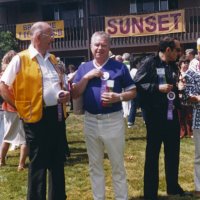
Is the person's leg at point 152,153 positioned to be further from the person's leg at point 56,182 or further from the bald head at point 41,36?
the bald head at point 41,36

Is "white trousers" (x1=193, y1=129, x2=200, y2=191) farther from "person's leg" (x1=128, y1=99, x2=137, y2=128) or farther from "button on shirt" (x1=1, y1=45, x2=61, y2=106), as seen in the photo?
"person's leg" (x1=128, y1=99, x2=137, y2=128)

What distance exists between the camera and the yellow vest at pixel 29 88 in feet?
13.7

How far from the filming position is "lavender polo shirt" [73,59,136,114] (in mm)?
4363

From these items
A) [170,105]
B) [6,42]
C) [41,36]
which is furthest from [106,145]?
[6,42]

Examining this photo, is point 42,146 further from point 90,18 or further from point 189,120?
point 90,18

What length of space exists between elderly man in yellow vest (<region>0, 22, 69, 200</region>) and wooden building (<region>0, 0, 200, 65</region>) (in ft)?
48.3

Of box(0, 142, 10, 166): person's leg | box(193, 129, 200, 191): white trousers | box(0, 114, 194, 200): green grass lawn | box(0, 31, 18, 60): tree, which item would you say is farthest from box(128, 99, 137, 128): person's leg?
box(0, 31, 18, 60): tree

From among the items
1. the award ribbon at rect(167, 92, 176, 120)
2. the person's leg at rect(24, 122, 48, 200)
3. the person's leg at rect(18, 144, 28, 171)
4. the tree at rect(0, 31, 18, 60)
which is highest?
the tree at rect(0, 31, 18, 60)

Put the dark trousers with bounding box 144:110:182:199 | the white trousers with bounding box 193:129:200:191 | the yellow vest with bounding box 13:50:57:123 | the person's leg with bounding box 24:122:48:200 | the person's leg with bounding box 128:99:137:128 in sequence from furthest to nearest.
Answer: the person's leg with bounding box 128:99:137:128 → the white trousers with bounding box 193:129:200:191 → the dark trousers with bounding box 144:110:182:199 → the person's leg with bounding box 24:122:48:200 → the yellow vest with bounding box 13:50:57:123

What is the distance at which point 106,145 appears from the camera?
451cm

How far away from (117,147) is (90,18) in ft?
53.0

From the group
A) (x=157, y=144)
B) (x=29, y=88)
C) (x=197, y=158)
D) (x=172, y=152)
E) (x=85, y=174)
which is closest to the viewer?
(x=29, y=88)

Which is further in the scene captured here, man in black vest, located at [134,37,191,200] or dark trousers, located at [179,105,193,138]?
dark trousers, located at [179,105,193,138]

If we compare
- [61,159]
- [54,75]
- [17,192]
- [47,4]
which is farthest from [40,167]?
[47,4]
